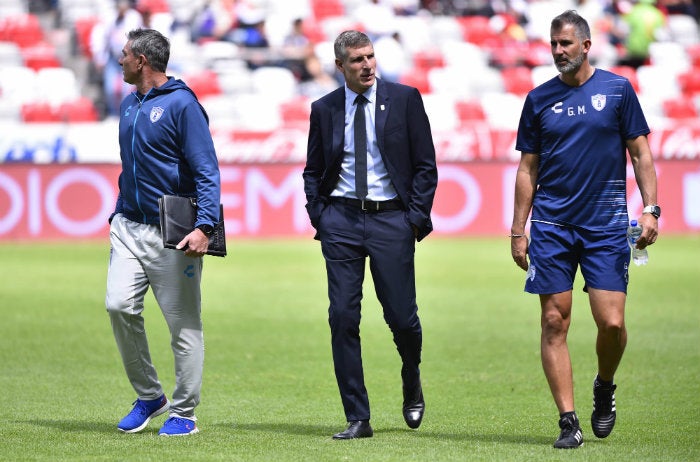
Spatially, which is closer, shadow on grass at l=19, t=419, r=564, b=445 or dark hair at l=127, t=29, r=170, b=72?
shadow on grass at l=19, t=419, r=564, b=445

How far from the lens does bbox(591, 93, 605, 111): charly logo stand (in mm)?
6676

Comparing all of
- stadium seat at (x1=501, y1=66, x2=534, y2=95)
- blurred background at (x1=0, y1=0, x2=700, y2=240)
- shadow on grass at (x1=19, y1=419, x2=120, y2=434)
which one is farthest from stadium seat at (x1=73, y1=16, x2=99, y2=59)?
shadow on grass at (x1=19, y1=419, x2=120, y2=434)

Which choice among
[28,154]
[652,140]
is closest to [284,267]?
[28,154]

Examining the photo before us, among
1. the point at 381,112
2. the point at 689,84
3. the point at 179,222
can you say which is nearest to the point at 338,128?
the point at 381,112

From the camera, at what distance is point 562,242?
22.1 feet

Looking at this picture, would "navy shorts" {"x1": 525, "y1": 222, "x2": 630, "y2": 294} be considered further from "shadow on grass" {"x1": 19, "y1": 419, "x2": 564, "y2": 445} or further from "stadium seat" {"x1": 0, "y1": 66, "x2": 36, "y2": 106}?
"stadium seat" {"x1": 0, "y1": 66, "x2": 36, "y2": 106}

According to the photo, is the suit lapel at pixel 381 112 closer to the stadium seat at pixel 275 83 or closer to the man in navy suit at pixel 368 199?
the man in navy suit at pixel 368 199

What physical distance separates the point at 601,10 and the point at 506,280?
1402cm

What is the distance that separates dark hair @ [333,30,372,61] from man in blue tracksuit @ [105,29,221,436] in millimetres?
823

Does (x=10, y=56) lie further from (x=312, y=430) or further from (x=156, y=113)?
(x=312, y=430)

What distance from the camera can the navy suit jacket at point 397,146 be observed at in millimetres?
7004

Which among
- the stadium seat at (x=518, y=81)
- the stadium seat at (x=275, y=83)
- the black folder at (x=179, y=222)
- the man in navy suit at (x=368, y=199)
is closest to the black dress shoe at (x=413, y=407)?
the man in navy suit at (x=368, y=199)

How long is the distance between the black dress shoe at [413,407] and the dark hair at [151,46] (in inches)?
90.5

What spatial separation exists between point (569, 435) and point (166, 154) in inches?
104
